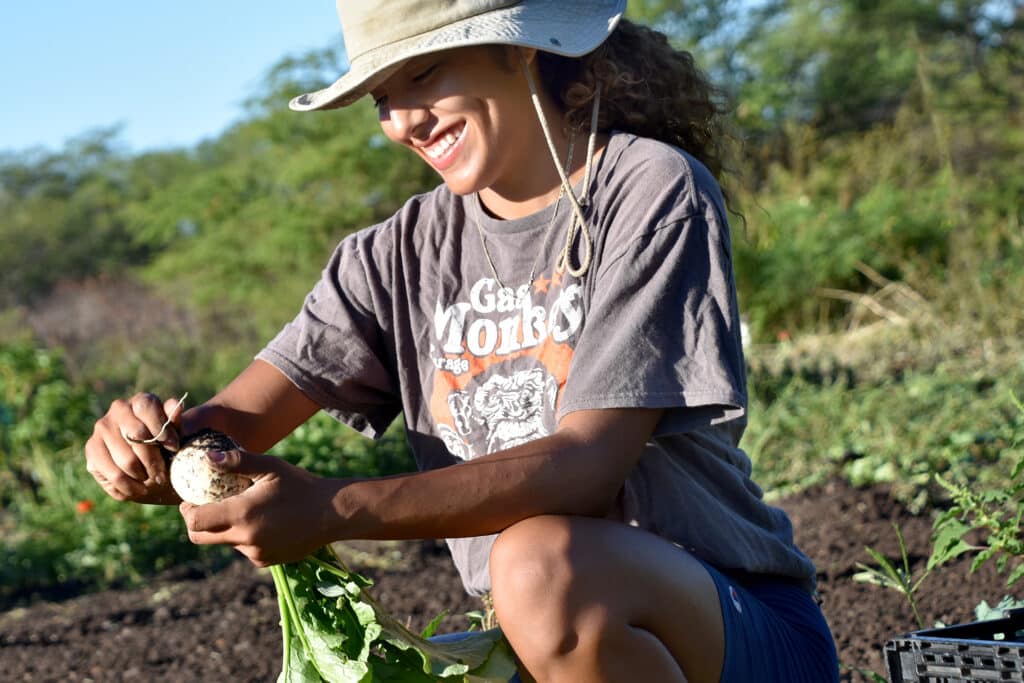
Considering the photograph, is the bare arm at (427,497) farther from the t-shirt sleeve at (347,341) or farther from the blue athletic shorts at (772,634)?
the t-shirt sleeve at (347,341)

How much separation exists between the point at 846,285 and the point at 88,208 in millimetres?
21635

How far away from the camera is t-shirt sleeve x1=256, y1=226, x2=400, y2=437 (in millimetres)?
2307

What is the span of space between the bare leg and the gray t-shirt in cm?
21

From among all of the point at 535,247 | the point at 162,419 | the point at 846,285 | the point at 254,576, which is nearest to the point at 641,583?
the point at 535,247

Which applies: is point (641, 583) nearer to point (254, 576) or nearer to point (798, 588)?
point (798, 588)

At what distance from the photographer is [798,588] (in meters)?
2.15

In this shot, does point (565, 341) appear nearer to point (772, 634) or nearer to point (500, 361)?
point (500, 361)

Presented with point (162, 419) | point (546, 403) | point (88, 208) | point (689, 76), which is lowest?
point (88, 208)

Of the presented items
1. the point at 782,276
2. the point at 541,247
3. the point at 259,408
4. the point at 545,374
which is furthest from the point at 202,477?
the point at 782,276

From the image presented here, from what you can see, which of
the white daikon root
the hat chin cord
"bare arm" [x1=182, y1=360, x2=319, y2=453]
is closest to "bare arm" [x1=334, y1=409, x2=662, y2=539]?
the white daikon root

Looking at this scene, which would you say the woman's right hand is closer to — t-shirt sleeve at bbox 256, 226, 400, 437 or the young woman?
the young woman

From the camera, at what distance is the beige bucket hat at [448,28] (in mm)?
2004

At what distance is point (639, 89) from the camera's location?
2.21 m

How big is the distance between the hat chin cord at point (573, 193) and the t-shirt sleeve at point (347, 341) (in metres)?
0.40
